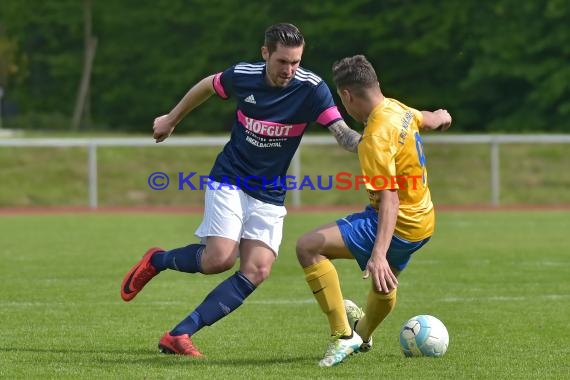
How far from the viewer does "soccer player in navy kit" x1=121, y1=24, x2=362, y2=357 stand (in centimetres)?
744

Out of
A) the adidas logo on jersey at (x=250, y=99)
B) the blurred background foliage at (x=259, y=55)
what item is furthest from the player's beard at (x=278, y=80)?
the blurred background foliage at (x=259, y=55)

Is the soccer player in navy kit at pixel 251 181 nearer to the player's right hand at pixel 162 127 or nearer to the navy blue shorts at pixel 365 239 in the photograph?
the player's right hand at pixel 162 127

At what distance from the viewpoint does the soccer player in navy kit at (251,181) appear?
744 centimetres

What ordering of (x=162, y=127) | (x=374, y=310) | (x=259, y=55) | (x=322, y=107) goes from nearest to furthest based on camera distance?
(x=374, y=310)
(x=322, y=107)
(x=162, y=127)
(x=259, y=55)

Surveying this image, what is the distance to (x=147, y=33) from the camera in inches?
2046

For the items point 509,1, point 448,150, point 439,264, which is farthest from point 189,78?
point 439,264

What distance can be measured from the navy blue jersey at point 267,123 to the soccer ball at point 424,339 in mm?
1106

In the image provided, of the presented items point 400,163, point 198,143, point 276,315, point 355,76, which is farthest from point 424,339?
point 198,143

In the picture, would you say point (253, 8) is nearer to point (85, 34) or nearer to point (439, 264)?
point (85, 34)

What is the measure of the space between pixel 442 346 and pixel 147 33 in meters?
45.6

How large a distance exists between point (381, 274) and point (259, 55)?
40.4 metres

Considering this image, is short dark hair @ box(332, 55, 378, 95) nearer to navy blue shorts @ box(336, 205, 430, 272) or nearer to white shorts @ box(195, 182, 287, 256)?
navy blue shorts @ box(336, 205, 430, 272)

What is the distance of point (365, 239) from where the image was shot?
7133 mm

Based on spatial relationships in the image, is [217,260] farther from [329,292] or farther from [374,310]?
[374,310]
